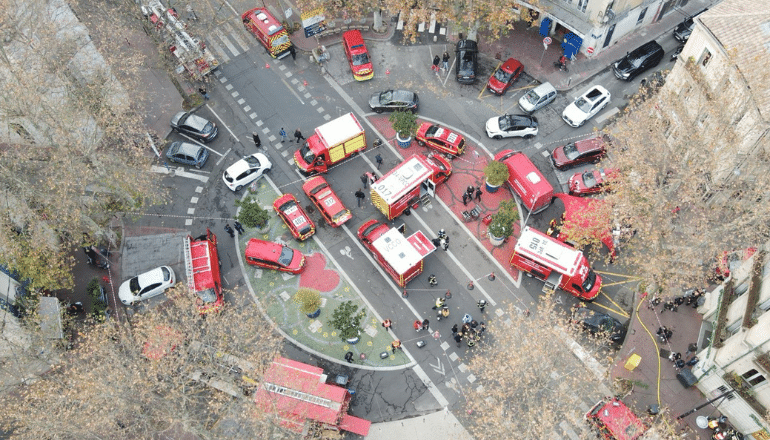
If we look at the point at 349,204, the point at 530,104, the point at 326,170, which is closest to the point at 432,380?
the point at 349,204

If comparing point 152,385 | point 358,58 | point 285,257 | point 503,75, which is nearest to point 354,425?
point 152,385

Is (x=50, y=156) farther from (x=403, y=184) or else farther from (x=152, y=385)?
(x=403, y=184)

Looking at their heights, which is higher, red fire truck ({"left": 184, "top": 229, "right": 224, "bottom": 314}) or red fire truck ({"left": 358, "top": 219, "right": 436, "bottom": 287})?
red fire truck ({"left": 184, "top": 229, "right": 224, "bottom": 314})

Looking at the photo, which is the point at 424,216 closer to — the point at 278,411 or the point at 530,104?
the point at 530,104

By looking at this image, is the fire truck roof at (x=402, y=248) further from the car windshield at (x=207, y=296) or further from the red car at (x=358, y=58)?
the red car at (x=358, y=58)

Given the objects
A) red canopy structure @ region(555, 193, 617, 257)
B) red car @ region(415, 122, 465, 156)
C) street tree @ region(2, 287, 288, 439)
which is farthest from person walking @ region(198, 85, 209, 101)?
red canopy structure @ region(555, 193, 617, 257)

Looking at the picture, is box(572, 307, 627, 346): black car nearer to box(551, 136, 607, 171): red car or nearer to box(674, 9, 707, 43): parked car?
box(551, 136, 607, 171): red car

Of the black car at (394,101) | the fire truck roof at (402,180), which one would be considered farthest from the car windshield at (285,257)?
the black car at (394,101)
